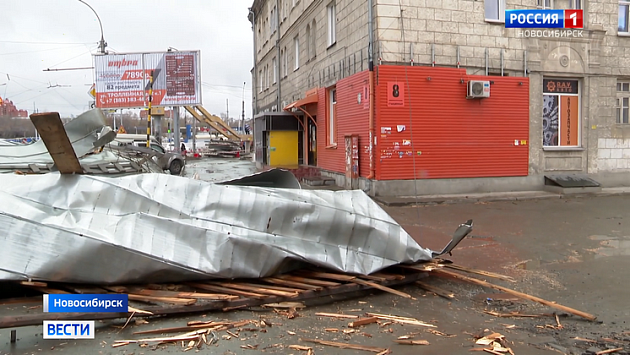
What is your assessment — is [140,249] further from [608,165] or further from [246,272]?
[608,165]

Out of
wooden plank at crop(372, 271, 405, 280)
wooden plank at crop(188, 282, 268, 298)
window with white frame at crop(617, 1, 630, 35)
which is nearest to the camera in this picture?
wooden plank at crop(188, 282, 268, 298)

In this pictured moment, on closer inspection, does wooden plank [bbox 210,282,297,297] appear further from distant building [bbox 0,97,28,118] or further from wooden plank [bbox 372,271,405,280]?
distant building [bbox 0,97,28,118]

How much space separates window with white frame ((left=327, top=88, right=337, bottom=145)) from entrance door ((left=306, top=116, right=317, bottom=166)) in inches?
72.8

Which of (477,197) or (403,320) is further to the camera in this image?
(477,197)

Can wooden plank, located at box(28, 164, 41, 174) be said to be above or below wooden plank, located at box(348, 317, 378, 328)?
above

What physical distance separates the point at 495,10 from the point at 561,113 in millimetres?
4300

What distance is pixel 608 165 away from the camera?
56.0 feet

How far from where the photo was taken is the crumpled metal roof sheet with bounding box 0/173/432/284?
4.59 m

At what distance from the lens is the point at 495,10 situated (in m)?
15.5

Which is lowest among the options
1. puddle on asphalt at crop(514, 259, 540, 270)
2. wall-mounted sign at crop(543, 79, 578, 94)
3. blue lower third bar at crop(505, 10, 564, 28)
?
puddle on asphalt at crop(514, 259, 540, 270)

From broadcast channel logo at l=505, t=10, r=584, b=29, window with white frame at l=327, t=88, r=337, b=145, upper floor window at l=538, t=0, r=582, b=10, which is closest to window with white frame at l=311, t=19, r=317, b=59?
window with white frame at l=327, t=88, r=337, b=145

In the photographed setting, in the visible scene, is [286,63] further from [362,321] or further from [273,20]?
[362,321]

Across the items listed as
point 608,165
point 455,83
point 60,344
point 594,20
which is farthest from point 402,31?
point 60,344

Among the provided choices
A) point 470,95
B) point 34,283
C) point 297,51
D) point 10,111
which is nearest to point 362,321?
point 34,283
